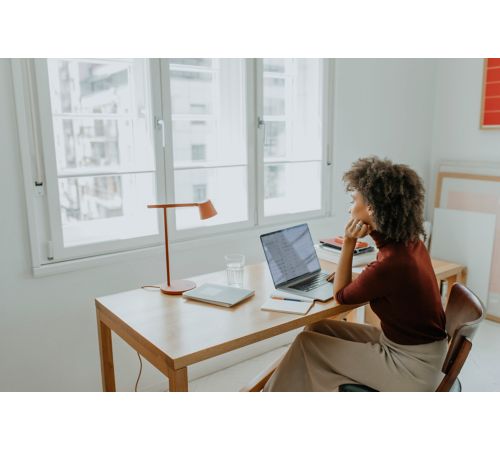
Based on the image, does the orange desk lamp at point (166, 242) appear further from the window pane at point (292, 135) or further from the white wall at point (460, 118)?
the white wall at point (460, 118)

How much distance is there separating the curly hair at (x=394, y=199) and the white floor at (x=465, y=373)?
1.39 m

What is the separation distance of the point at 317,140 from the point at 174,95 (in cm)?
110

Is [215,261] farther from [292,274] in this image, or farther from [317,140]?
[317,140]

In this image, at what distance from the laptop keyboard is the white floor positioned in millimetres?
890

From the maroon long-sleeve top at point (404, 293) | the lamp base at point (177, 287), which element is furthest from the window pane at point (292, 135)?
the maroon long-sleeve top at point (404, 293)

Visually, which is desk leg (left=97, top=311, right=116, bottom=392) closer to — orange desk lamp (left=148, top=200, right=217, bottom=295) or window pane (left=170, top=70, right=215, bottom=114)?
orange desk lamp (left=148, top=200, right=217, bottom=295)

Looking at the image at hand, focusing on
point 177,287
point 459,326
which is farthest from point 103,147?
point 459,326

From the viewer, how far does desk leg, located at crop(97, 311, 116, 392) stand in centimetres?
203

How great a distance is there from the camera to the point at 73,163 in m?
2.37

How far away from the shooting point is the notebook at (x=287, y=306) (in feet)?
6.10

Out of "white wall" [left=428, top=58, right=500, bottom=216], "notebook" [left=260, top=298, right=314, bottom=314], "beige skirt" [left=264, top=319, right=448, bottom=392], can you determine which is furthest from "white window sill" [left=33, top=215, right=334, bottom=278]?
"white wall" [left=428, top=58, right=500, bottom=216]

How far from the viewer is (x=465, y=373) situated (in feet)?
9.39
